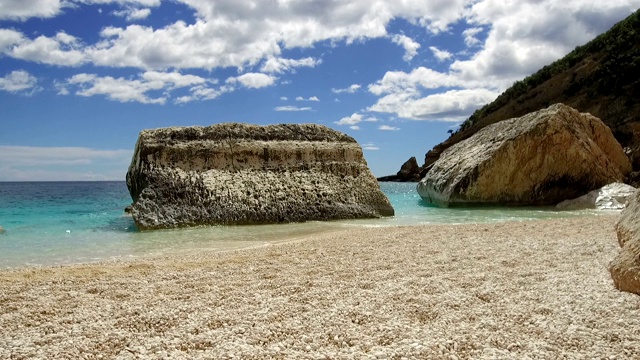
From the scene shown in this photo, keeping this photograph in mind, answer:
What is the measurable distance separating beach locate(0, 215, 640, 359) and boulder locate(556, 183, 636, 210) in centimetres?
1082

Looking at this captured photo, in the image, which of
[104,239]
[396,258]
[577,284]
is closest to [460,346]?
[577,284]

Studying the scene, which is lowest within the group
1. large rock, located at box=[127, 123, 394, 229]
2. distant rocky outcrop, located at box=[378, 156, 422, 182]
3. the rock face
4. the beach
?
the beach

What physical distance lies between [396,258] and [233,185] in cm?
824

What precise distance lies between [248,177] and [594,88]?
135ft

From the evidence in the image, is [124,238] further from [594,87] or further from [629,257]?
[594,87]

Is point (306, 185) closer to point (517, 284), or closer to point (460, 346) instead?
point (517, 284)

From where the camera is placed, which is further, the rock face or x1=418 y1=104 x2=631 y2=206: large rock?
x1=418 y1=104 x2=631 y2=206: large rock

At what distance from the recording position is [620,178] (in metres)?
19.5

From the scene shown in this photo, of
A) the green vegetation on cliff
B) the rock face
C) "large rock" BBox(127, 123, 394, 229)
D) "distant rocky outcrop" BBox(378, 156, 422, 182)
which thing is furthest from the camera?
"distant rocky outcrop" BBox(378, 156, 422, 182)

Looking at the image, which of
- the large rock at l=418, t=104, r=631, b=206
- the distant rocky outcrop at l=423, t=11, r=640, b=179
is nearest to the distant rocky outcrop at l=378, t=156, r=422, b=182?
the distant rocky outcrop at l=423, t=11, r=640, b=179

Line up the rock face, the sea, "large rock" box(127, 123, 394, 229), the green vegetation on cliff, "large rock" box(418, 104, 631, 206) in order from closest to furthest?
the rock face, the sea, "large rock" box(127, 123, 394, 229), "large rock" box(418, 104, 631, 206), the green vegetation on cliff

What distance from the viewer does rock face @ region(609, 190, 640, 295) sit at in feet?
15.3

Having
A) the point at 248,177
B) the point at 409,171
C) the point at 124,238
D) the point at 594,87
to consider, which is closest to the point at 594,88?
the point at 594,87

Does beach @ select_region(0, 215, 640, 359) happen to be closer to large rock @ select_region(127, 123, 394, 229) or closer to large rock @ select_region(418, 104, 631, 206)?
large rock @ select_region(127, 123, 394, 229)
